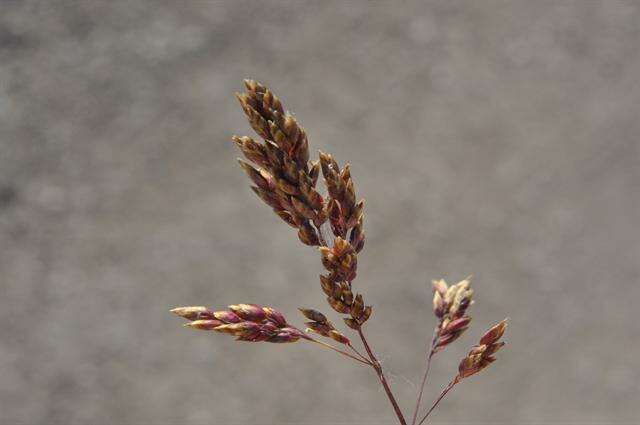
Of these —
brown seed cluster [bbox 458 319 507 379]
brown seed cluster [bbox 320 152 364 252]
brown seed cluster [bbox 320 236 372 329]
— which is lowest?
brown seed cluster [bbox 458 319 507 379]

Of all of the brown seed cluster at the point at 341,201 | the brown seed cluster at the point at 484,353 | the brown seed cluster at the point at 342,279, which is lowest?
the brown seed cluster at the point at 484,353

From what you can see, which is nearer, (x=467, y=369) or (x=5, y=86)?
(x=467, y=369)

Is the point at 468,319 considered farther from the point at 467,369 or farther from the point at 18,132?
the point at 18,132

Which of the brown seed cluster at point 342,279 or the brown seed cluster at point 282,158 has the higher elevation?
the brown seed cluster at point 282,158

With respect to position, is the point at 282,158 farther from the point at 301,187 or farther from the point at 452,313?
the point at 452,313

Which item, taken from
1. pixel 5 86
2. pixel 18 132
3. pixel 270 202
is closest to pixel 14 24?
pixel 5 86

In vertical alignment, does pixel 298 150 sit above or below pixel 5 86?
below
